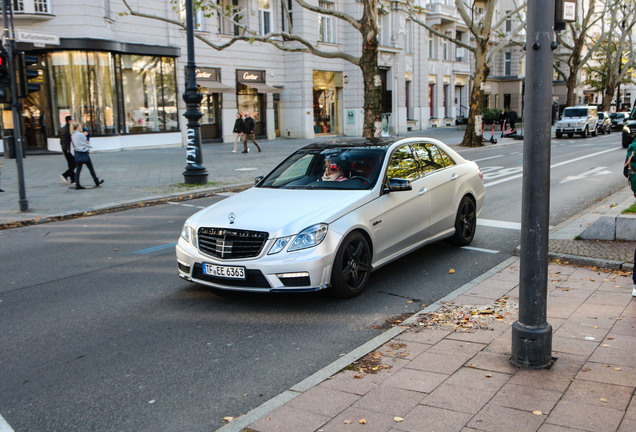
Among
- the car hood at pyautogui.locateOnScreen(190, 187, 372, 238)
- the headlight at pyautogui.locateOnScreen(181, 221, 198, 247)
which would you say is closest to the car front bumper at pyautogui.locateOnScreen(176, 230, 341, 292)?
the car hood at pyautogui.locateOnScreen(190, 187, 372, 238)

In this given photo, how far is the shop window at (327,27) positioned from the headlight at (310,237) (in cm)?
3433

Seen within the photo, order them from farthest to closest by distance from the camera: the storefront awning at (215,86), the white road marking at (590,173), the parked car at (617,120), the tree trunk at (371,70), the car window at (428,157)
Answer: the parked car at (617,120)
the storefront awning at (215,86)
the tree trunk at (371,70)
the white road marking at (590,173)
the car window at (428,157)

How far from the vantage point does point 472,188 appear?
883 cm

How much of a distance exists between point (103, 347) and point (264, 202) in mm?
2252

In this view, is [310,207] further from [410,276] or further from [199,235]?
[410,276]

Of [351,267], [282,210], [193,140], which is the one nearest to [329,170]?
[282,210]

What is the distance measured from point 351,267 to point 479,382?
231cm

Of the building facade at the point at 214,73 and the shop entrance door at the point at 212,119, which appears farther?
the shop entrance door at the point at 212,119

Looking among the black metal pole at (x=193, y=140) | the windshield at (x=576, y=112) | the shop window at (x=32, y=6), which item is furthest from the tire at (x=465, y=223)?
the windshield at (x=576, y=112)

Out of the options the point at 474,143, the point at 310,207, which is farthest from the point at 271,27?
the point at 310,207

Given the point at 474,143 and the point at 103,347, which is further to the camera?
the point at 474,143

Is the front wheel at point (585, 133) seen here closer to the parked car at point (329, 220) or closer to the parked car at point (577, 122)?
the parked car at point (577, 122)

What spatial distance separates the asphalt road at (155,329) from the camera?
4172mm

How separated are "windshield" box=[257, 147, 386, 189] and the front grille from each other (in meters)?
1.39
